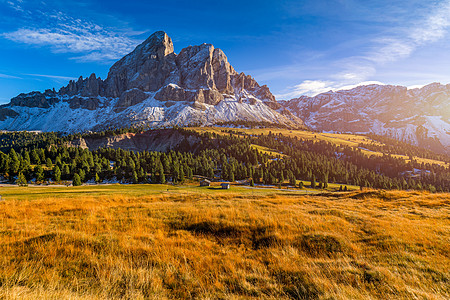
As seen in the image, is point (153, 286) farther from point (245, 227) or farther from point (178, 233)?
point (245, 227)

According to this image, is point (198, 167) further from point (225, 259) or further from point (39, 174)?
point (225, 259)

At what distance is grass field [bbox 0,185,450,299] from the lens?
16.8 feet

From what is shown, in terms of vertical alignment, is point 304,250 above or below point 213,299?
below

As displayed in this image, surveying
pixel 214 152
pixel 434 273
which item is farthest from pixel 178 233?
pixel 214 152

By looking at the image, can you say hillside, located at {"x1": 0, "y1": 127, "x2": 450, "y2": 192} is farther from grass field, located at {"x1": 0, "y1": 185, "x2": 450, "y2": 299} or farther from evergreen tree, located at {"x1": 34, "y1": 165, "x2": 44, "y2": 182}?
grass field, located at {"x1": 0, "y1": 185, "x2": 450, "y2": 299}

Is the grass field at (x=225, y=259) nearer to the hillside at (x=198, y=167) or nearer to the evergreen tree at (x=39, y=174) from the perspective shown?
the hillside at (x=198, y=167)

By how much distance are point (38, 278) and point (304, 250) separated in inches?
343

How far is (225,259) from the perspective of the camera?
6914 mm

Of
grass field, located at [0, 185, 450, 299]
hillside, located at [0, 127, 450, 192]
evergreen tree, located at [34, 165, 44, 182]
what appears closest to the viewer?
grass field, located at [0, 185, 450, 299]

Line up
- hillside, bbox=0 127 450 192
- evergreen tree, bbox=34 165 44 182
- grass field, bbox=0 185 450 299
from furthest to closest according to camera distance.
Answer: hillside, bbox=0 127 450 192
evergreen tree, bbox=34 165 44 182
grass field, bbox=0 185 450 299

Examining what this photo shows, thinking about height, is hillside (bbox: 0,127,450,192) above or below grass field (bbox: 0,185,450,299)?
below

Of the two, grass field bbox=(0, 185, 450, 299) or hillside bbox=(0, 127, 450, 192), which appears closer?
grass field bbox=(0, 185, 450, 299)

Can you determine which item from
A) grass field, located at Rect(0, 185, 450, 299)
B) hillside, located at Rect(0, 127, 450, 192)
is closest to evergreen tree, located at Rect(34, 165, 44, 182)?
hillside, located at Rect(0, 127, 450, 192)

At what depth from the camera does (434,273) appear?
596 centimetres
